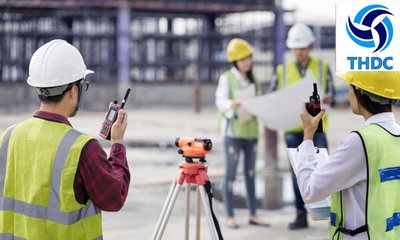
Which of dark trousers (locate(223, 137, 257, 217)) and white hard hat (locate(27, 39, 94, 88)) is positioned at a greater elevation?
white hard hat (locate(27, 39, 94, 88))

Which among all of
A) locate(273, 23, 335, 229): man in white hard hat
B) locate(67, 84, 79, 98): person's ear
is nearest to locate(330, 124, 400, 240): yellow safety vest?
locate(67, 84, 79, 98): person's ear

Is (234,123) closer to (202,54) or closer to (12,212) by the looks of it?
(12,212)

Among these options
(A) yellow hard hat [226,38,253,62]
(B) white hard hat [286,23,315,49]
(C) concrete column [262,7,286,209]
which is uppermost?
(B) white hard hat [286,23,315,49]

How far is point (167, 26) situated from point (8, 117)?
12556 millimetres

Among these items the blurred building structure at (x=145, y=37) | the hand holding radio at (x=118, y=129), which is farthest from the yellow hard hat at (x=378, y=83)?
the blurred building structure at (x=145, y=37)

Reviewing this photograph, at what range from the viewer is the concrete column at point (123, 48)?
2995cm

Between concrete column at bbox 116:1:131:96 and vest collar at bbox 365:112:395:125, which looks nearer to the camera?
vest collar at bbox 365:112:395:125

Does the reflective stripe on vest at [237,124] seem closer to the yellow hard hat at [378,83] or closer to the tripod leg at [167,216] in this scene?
the tripod leg at [167,216]

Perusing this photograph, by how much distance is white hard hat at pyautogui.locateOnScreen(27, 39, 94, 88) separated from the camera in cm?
326

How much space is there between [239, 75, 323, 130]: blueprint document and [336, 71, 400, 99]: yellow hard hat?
12.9ft

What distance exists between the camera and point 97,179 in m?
3.18

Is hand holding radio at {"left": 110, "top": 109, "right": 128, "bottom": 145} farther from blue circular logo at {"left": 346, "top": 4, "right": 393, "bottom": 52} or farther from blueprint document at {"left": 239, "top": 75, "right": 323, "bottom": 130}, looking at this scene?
blueprint document at {"left": 239, "top": 75, "right": 323, "bottom": 130}

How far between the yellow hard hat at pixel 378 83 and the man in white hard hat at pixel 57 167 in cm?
110

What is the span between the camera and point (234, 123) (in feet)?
24.8
